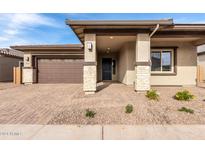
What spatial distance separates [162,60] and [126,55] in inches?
98.8

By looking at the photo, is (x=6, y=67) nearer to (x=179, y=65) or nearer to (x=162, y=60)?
(x=162, y=60)

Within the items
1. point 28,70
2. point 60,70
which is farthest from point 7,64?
point 60,70

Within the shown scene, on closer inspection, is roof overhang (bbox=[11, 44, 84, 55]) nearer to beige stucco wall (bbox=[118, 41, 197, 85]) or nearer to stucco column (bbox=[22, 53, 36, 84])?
stucco column (bbox=[22, 53, 36, 84])

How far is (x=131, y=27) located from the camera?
8.27 m

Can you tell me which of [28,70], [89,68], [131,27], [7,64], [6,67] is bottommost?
[89,68]

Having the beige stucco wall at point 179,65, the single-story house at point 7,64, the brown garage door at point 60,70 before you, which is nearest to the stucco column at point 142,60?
the beige stucco wall at point 179,65

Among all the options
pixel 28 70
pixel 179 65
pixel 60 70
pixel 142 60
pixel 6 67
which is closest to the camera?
pixel 142 60

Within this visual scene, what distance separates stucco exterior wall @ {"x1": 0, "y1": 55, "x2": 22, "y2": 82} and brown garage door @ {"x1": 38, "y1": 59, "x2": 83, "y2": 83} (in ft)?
20.9

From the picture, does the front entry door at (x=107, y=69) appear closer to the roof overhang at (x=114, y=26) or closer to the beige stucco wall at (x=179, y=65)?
the beige stucco wall at (x=179, y=65)

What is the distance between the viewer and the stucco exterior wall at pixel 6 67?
1918 cm

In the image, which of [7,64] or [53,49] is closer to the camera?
[53,49]

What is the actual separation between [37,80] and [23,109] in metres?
10.9
